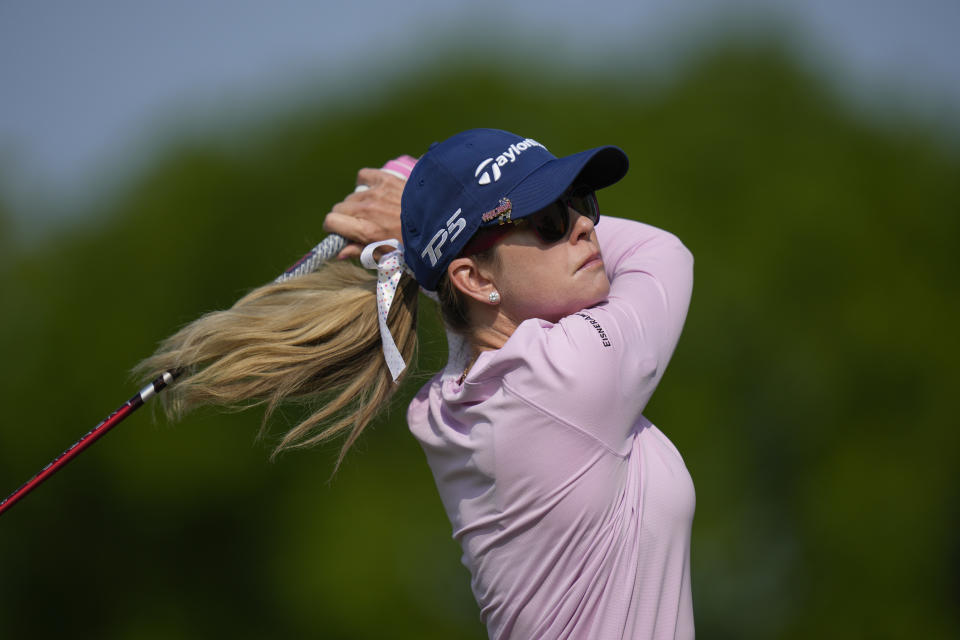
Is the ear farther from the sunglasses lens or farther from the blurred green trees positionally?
the blurred green trees

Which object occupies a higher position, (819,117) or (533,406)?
(533,406)

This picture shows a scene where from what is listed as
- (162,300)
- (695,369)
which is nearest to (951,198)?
(695,369)

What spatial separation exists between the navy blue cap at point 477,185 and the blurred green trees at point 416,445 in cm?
765

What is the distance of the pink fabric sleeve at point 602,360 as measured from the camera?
2203 mm

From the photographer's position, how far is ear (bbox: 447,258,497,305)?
8.17 feet

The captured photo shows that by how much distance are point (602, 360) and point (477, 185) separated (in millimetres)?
525

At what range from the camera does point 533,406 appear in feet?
7.32

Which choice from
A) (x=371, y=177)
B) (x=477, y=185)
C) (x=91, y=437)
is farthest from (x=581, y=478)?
(x=91, y=437)

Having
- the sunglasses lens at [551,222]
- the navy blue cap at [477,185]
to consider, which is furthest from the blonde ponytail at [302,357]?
the sunglasses lens at [551,222]

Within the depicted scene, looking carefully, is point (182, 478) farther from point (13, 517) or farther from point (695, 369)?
point (695, 369)

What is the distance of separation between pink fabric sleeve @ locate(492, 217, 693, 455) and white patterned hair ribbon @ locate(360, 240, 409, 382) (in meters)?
0.49

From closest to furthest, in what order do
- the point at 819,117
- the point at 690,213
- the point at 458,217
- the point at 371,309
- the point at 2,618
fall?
the point at 458,217 → the point at 371,309 → the point at 2,618 → the point at 690,213 → the point at 819,117

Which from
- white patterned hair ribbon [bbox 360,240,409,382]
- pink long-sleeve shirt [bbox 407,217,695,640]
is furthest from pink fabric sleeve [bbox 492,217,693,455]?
white patterned hair ribbon [bbox 360,240,409,382]

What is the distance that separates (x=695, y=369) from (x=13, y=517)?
7.77 metres
